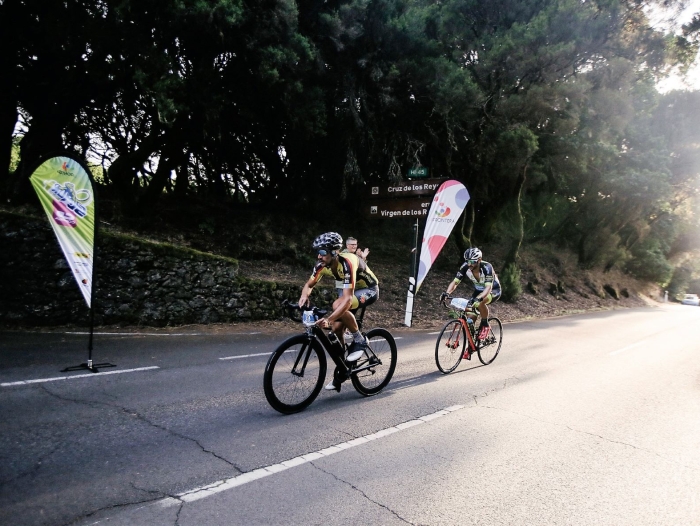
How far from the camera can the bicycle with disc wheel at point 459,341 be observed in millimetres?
7609

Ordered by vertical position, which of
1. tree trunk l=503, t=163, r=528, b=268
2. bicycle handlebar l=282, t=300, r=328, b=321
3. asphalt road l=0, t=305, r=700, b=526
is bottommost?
asphalt road l=0, t=305, r=700, b=526

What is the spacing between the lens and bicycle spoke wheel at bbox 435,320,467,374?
7.56m

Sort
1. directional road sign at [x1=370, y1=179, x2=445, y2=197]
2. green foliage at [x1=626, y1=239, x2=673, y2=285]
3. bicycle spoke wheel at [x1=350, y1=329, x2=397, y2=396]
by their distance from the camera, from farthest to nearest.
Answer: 1. green foliage at [x1=626, y1=239, x2=673, y2=285]
2. directional road sign at [x1=370, y1=179, x2=445, y2=197]
3. bicycle spoke wheel at [x1=350, y1=329, x2=397, y2=396]

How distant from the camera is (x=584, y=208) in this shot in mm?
33719

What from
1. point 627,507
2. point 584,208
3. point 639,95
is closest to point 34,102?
point 627,507

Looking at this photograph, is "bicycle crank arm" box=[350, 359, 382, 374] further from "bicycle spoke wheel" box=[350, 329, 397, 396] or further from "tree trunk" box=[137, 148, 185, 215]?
"tree trunk" box=[137, 148, 185, 215]

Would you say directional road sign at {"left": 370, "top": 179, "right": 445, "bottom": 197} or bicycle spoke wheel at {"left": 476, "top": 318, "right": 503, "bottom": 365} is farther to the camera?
directional road sign at {"left": 370, "top": 179, "right": 445, "bottom": 197}

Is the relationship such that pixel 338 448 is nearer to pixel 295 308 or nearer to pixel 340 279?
pixel 295 308

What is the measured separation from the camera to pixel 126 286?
10.4 metres

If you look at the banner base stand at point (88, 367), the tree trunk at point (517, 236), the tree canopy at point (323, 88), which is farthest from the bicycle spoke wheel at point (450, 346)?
the tree trunk at point (517, 236)

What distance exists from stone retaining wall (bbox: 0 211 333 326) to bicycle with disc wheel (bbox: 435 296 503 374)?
584 centimetres

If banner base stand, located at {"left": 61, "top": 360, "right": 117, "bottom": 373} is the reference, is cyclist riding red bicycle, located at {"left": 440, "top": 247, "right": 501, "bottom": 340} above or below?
above

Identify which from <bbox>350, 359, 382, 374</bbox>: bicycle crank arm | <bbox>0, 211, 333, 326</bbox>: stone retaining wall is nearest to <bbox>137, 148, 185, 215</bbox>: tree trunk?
<bbox>0, 211, 333, 326</bbox>: stone retaining wall

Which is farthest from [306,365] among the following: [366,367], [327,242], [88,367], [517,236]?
[517,236]
